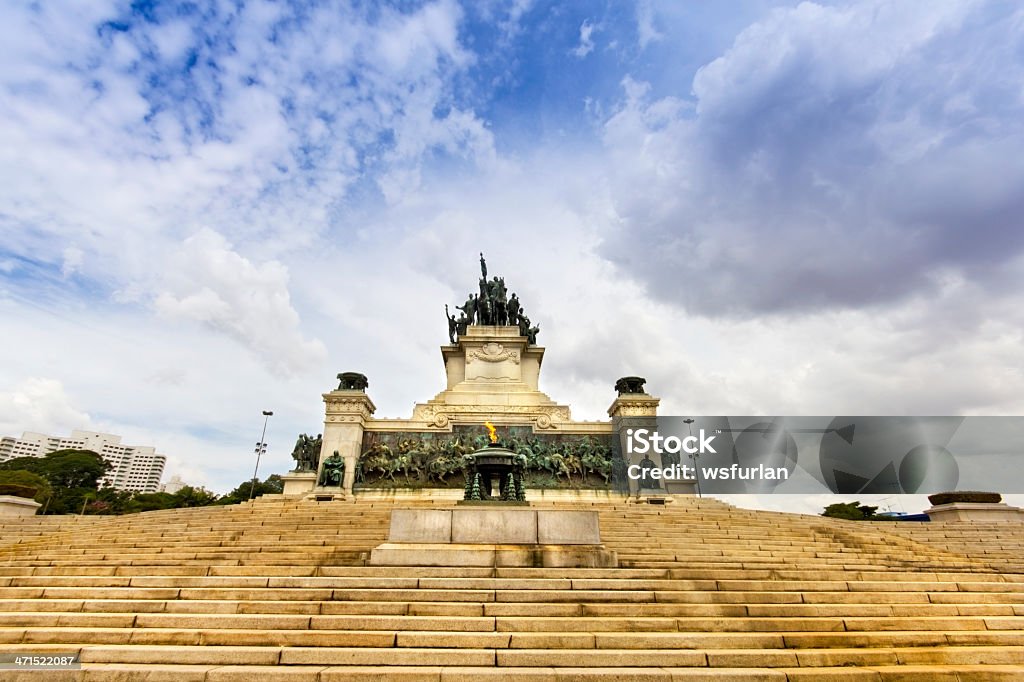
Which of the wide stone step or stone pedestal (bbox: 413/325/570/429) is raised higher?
stone pedestal (bbox: 413/325/570/429)

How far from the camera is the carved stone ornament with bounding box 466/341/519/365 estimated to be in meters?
29.7

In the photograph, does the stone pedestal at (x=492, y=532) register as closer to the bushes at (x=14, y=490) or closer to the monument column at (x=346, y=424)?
the monument column at (x=346, y=424)

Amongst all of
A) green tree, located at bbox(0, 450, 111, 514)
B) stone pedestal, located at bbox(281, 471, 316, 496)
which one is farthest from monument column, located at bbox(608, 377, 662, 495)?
green tree, located at bbox(0, 450, 111, 514)

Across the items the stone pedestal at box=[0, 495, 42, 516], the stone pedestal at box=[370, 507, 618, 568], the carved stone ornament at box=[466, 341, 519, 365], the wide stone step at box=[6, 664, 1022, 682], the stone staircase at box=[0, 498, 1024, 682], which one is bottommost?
the wide stone step at box=[6, 664, 1022, 682]

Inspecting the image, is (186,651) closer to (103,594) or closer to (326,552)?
(103,594)

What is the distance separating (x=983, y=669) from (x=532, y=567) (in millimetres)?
5063

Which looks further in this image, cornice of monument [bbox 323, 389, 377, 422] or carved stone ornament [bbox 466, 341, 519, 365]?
carved stone ornament [bbox 466, 341, 519, 365]

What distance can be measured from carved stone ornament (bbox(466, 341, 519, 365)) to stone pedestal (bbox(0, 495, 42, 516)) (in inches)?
778

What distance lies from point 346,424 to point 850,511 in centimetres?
4007

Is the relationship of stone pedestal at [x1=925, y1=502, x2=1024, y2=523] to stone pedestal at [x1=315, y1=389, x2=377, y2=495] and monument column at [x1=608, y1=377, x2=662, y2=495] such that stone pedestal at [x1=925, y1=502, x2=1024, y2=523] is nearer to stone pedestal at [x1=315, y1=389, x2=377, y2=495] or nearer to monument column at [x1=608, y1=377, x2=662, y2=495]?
monument column at [x1=608, y1=377, x2=662, y2=495]

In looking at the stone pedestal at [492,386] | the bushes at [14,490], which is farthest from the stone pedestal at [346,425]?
the bushes at [14,490]

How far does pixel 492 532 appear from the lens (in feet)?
26.9

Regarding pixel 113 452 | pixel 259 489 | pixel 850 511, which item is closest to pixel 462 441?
pixel 850 511

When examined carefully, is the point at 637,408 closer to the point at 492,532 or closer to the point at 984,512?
the point at 984,512
